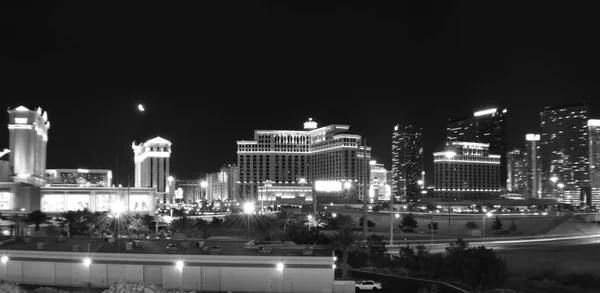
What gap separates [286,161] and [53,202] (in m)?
68.5

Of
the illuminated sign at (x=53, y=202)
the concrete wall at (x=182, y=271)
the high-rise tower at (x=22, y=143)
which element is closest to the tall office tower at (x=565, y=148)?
the illuminated sign at (x=53, y=202)

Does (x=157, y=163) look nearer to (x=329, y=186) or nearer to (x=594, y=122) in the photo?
(x=329, y=186)

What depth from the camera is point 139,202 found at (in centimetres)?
7719

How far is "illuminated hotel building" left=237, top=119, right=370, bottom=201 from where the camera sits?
129375mm

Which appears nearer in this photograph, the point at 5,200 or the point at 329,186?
the point at 5,200

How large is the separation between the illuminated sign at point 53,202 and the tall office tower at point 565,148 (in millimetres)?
152421

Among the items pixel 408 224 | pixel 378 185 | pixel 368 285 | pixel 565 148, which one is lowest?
pixel 408 224

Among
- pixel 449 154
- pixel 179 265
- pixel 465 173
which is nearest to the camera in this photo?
pixel 179 265

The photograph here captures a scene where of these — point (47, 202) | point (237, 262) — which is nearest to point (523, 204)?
point (47, 202)

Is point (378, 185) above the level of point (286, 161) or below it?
below

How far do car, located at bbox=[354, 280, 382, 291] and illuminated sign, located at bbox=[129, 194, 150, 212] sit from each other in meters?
57.3

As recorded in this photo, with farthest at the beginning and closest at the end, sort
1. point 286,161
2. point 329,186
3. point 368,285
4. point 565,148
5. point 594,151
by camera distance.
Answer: point 565,148 → point 594,151 → point 286,161 → point 329,186 → point 368,285

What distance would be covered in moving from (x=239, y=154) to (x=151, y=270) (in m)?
110

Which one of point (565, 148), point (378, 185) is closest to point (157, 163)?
point (378, 185)
